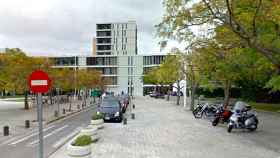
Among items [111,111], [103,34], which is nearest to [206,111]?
[111,111]

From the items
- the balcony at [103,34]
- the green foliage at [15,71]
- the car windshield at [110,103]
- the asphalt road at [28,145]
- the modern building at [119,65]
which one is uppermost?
the balcony at [103,34]

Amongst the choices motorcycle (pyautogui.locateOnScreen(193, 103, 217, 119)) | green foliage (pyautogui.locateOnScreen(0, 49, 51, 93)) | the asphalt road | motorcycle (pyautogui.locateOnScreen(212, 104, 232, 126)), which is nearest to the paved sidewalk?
the asphalt road

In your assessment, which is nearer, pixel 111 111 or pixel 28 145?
pixel 28 145

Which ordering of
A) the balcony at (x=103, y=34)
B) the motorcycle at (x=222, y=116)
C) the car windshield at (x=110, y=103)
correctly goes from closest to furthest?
the motorcycle at (x=222, y=116), the car windshield at (x=110, y=103), the balcony at (x=103, y=34)

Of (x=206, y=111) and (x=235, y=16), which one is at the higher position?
(x=235, y=16)

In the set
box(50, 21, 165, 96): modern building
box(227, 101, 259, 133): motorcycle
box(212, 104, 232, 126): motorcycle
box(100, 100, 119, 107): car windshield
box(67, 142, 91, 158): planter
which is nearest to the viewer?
box(67, 142, 91, 158): planter

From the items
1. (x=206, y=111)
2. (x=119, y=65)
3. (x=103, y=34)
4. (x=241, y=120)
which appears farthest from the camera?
(x=103, y=34)

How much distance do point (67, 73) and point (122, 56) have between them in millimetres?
54603

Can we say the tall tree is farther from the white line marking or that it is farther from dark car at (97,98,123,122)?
dark car at (97,98,123,122)

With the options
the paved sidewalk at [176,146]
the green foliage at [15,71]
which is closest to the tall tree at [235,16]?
the paved sidewalk at [176,146]

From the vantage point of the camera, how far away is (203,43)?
818 inches

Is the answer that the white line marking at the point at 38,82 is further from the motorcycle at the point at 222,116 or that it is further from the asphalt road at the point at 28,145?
the motorcycle at the point at 222,116

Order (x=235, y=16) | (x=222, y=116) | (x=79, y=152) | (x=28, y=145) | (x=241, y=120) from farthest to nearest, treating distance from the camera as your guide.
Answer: (x=222, y=116) → (x=241, y=120) → (x=28, y=145) → (x=235, y=16) → (x=79, y=152)

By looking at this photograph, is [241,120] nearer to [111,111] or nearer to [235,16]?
[235,16]
